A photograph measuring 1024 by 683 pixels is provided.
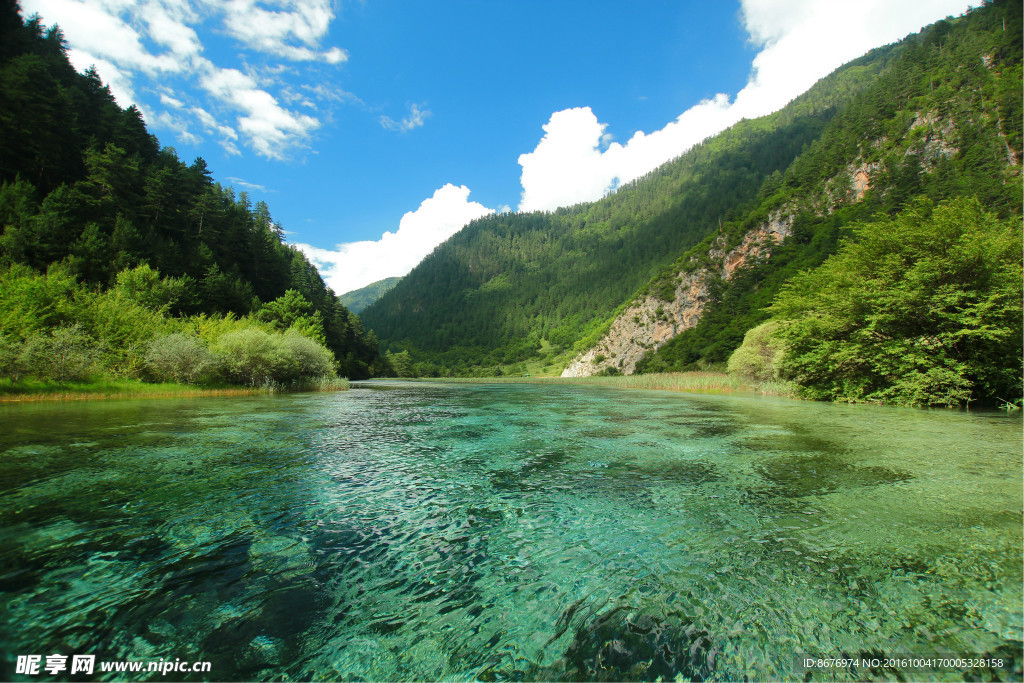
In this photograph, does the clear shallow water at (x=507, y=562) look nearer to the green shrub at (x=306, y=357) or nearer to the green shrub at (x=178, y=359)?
the green shrub at (x=178, y=359)

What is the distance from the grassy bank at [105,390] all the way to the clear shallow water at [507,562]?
19.4 metres

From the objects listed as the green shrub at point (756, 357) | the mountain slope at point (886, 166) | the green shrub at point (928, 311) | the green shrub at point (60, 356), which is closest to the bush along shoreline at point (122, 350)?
the green shrub at point (60, 356)

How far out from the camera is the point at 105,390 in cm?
2884

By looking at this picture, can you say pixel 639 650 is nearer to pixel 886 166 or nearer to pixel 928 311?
pixel 928 311

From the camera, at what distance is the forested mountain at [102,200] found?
48.9 metres

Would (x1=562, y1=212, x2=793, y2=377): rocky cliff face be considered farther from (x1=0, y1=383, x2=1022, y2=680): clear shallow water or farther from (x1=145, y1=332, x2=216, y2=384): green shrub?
(x1=0, y1=383, x2=1022, y2=680): clear shallow water

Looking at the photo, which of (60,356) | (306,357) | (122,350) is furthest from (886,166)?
(60,356)

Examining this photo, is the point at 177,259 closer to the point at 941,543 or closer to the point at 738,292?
the point at 941,543

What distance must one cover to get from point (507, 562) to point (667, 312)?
133 meters

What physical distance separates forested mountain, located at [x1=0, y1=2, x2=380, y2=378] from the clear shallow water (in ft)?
121

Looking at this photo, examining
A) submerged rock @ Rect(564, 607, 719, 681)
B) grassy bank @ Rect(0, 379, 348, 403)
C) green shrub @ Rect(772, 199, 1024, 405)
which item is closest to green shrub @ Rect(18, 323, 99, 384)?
grassy bank @ Rect(0, 379, 348, 403)

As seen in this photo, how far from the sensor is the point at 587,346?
157 metres

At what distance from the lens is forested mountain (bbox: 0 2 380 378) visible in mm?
48906

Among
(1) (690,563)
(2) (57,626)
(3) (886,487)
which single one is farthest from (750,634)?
(3) (886,487)
